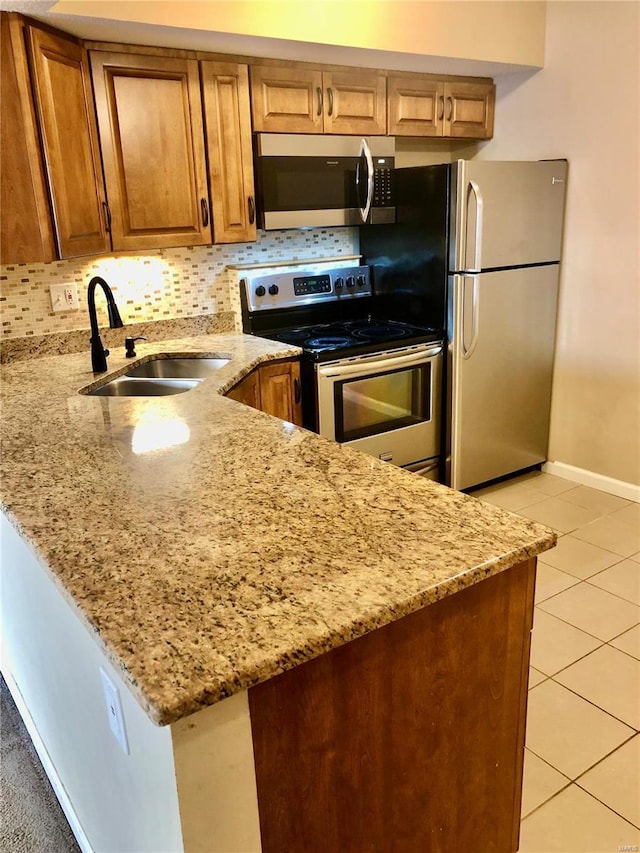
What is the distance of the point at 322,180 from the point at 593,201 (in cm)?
140

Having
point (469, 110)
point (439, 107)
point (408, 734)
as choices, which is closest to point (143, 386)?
point (408, 734)

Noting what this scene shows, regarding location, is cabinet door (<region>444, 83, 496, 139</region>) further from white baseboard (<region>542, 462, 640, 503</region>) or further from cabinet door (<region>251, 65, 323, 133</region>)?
white baseboard (<region>542, 462, 640, 503</region>)

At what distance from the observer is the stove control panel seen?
3371 millimetres

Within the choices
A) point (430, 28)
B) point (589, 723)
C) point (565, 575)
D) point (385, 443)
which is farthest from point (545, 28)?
point (589, 723)

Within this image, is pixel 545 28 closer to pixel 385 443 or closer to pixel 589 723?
pixel 385 443

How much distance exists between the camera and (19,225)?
2.32m

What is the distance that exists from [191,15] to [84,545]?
2.09 m

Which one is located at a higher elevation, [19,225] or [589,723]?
[19,225]

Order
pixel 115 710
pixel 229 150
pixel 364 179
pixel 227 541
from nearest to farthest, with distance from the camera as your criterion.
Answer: pixel 115 710
pixel 227 541
pixel 229 150
pixel 364 179

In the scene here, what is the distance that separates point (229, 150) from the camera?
9.48 feet

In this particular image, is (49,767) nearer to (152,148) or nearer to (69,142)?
(69,142)

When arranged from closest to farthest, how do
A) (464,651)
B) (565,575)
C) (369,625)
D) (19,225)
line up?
(369,625), (464,651), (19,225), (565,575)

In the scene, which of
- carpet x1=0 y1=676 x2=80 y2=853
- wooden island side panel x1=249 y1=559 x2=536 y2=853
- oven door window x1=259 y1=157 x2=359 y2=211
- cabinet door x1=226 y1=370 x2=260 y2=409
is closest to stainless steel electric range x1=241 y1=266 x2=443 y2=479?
cabinet door x1=226 y1=370 x2=260 y2=409

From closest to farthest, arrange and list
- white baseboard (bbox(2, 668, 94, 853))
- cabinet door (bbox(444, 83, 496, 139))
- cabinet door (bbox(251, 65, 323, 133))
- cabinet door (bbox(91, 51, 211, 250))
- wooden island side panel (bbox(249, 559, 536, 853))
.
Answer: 1. wooden island side panel (bbox(249, 559, 536, 853))
2. white baseboard (bbox(2, 668, 94, 853))
3. cabinet door (bbox(91, 51, 211, 250))
4. cabinet door (bbox(251, 65, 323, 133))
5. cabinet door (bbox(444, 83, 496, 139))
